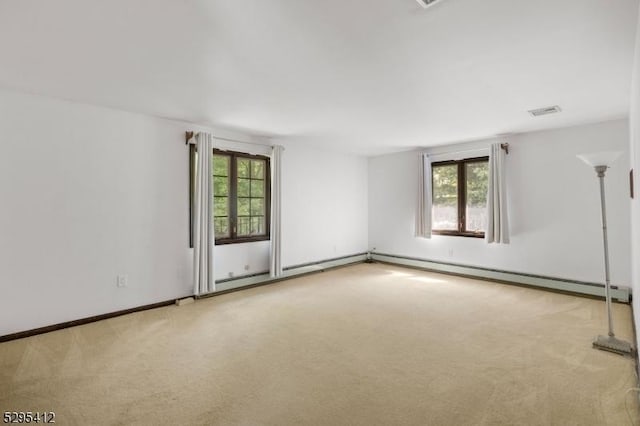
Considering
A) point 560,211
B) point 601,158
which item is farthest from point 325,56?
point 560,211

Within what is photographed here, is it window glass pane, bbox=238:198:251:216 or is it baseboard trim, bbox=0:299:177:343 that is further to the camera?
window glass pane, bbox=238:198:251:216

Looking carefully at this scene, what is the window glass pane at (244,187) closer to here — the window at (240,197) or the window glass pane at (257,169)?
the window at (240,197)

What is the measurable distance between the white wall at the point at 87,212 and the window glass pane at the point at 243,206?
553 millimetres

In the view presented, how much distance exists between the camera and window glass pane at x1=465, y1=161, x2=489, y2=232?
17.8 feet

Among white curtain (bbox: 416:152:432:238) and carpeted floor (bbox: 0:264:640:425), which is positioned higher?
white curtain (bbox: 416:152:432:238)

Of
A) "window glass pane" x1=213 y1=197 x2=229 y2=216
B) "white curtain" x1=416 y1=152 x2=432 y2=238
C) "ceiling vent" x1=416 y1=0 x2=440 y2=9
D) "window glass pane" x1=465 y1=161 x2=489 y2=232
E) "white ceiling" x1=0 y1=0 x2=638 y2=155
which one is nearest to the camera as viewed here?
"ceiling vent" x1=416 y1=0 x2=440 y2=9

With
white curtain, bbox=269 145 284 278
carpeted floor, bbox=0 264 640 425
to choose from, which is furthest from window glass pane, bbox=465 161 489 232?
white curtain, bbox=269 145 284 278

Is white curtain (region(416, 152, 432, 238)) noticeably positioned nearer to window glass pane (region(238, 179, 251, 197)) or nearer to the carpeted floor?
the carpeted floor

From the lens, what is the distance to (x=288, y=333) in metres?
3.14

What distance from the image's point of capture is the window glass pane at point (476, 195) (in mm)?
5426

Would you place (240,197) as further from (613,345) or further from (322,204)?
(613,345)

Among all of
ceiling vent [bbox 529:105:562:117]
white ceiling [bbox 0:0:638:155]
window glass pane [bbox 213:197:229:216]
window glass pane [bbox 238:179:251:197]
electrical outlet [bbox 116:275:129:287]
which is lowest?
electrical outlet [bbox 116:275:129:287]

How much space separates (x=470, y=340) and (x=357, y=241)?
13.8 feet

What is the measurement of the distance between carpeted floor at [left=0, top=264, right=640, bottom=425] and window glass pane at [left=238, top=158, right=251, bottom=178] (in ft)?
6.83
